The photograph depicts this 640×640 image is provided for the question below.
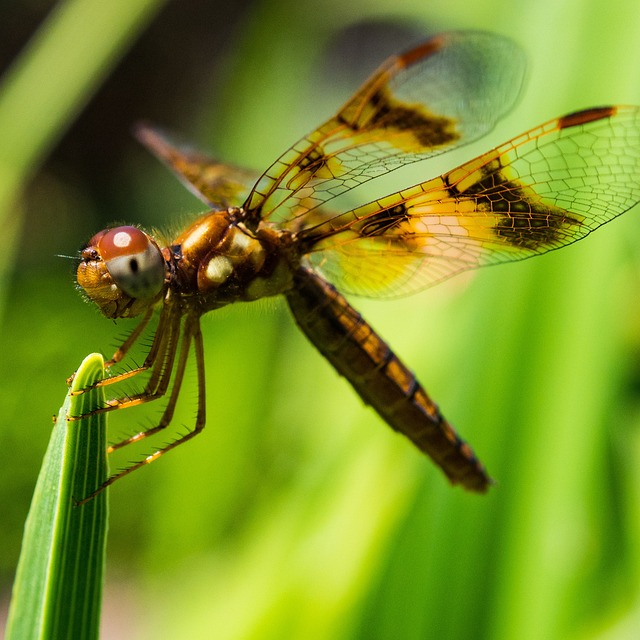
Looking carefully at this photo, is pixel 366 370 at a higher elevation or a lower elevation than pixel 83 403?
higher

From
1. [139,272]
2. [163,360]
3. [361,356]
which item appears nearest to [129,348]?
[163,360]

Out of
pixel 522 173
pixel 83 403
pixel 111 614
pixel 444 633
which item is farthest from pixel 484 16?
pixel 111 614

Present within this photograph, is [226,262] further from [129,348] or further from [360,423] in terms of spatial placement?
[360,423]

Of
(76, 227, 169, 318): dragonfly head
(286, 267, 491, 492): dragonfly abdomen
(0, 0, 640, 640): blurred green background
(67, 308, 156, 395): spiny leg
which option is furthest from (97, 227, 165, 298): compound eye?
(286, 267, 491, 492): dragonfly abdomen

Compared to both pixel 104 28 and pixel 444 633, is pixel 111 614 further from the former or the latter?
pixel 104 28

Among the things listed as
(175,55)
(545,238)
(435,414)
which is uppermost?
(175,55)

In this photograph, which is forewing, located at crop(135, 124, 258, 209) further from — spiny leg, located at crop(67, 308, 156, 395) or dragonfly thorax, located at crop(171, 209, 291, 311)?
spiny leg, located at crop(67, 308, 156, 395)
